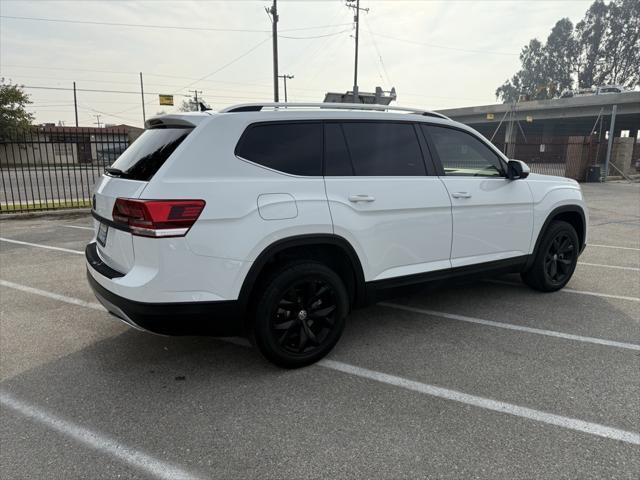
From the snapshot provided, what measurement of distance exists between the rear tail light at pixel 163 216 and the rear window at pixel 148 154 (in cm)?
26

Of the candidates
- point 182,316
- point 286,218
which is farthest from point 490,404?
point 182,316

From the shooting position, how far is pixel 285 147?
10.7 ft

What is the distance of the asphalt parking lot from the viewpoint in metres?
2.37

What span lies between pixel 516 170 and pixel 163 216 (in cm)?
332

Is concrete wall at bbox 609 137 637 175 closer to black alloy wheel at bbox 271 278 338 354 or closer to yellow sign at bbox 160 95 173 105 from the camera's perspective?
black alloy wheel at bbox 271 278 338 354

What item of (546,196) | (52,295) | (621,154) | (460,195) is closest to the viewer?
(460,195)

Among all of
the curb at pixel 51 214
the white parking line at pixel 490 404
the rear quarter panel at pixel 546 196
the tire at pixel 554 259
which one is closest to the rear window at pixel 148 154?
the white parking line at pixel 490 404

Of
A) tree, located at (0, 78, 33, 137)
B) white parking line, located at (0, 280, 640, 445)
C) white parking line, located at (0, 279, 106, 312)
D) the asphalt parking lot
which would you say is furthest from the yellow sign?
white parking line, located at (0, 280, 640, 445)

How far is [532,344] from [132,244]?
317cm

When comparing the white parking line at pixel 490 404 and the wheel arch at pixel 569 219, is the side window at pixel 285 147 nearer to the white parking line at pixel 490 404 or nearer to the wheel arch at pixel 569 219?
the white parking line at pixel 490 404

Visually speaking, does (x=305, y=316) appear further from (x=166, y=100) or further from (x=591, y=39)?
(x=591, y=39)

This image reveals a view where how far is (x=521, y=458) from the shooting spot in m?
2.38

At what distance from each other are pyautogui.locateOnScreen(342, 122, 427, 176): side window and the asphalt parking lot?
4.68 feet

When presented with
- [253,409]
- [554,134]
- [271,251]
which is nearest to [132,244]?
Answer: [271,251]
